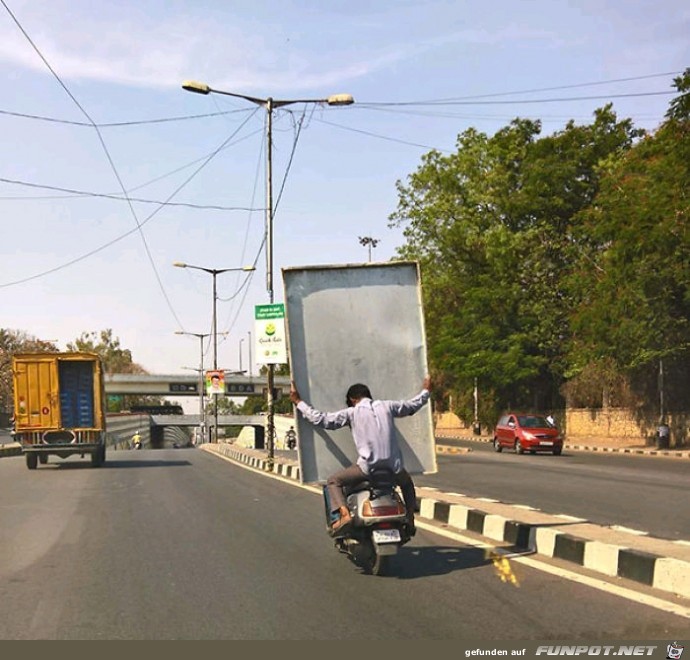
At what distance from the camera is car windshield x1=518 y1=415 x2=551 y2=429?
3344 cm

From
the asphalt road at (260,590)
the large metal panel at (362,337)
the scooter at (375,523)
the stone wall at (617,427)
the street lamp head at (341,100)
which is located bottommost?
the stone wall at (617,427)

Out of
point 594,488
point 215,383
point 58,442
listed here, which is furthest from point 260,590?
point 215,383

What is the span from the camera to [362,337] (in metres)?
8.52

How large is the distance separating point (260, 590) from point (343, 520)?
925 millimetres

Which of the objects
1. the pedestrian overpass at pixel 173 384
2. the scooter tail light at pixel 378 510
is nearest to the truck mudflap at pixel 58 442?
the scooter tail light at pixel 378 510

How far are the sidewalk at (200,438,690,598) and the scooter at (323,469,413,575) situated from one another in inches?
67.5

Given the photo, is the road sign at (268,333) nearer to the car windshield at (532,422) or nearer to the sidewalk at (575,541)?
the sidewalk at (575,541)

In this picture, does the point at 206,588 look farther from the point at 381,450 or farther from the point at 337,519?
the point at 381,450

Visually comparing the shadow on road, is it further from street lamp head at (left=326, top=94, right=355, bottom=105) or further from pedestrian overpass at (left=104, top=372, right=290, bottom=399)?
pedestrian overpass at (left=104, top=372, right=290, bottom=399)

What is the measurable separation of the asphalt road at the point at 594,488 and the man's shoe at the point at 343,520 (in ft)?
13.5

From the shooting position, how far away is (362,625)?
218 inches

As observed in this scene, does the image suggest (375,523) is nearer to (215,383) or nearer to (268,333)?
(268,333)

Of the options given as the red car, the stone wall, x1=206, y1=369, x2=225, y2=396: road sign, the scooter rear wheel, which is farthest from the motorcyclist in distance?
x1=206, y1=369, x2=225, y2=396: road sign

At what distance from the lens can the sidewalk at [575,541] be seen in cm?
673
